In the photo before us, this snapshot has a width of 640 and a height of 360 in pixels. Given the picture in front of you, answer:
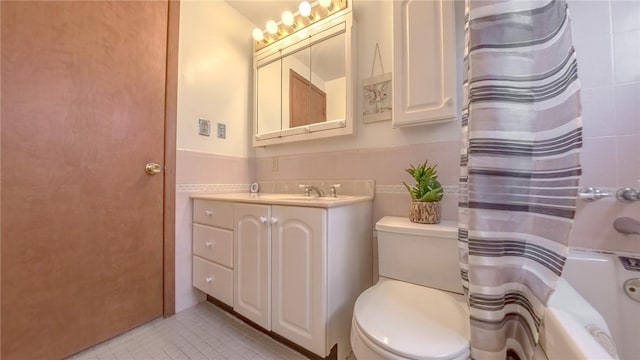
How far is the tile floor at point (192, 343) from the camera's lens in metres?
1.13

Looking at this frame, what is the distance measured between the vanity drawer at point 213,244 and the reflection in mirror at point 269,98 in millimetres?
841

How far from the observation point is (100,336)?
3.89 ft

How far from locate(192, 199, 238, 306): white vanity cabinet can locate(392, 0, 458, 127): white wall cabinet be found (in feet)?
3.66

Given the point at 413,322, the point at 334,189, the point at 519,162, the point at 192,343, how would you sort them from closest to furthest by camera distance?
the point at 519,162 → the point at 413,322 → the point at 192,343 → the point at 334,189

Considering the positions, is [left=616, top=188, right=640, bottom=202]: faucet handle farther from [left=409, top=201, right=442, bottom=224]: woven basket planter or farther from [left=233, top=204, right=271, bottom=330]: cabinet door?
[left=233, top=204, right=271, bottom=330]: cabinet door

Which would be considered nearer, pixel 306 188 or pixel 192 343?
pixel 192 343

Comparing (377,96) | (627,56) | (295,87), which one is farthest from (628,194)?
(295,87)

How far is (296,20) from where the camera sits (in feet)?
5.46

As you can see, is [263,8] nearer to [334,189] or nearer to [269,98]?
[269,98]

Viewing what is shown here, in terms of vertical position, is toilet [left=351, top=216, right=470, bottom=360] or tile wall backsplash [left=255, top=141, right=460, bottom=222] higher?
tile wall backsplash [left=255, top=141, right=460, bottom=222]

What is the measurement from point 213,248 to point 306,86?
123cm

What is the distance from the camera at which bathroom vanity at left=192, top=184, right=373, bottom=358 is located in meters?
0.98

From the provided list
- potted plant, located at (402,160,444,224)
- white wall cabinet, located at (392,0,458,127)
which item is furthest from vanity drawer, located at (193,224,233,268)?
white wall cabinet, located at (392,0,458,127)

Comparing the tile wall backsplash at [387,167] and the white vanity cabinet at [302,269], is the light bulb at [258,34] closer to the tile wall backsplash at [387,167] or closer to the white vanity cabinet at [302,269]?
the tile wall backsplash at [387,167]
